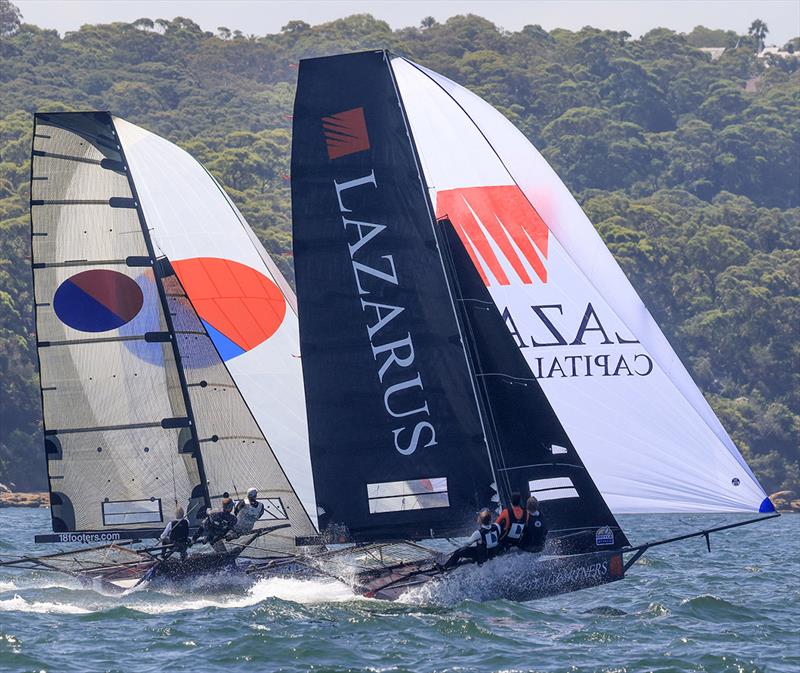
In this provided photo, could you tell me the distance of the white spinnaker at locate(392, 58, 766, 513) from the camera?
49.8 ft

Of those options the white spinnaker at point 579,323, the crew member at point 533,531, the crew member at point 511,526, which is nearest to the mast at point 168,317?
the white spinnaker at point 579,323

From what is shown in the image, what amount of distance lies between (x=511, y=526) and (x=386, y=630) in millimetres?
1847

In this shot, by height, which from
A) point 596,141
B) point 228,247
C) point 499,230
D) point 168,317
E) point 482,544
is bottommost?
point 482,544

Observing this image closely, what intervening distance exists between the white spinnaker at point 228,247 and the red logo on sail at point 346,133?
10.9 feet

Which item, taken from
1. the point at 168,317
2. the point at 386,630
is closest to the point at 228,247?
the point at 168,317

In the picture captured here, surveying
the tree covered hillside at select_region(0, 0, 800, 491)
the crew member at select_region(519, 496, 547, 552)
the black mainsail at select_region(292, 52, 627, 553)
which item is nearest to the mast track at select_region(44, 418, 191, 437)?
the black mainsail at select_region(292, 52, 627, 553)

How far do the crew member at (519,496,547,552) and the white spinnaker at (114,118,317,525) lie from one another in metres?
4.23

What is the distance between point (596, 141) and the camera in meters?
91.9

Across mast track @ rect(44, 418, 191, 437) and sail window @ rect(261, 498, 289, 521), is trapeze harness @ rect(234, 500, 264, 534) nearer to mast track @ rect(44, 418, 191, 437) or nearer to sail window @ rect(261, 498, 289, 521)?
sail window @ rect(261, 498, 289, 521)

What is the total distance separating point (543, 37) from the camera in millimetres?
121188

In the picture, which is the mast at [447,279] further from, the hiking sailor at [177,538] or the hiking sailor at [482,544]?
the hiking sailor at [177,538]

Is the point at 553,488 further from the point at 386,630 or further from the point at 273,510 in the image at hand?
the point at 273,510

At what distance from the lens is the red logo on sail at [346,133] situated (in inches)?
633

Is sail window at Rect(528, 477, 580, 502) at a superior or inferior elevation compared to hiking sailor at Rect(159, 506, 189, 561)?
superior
